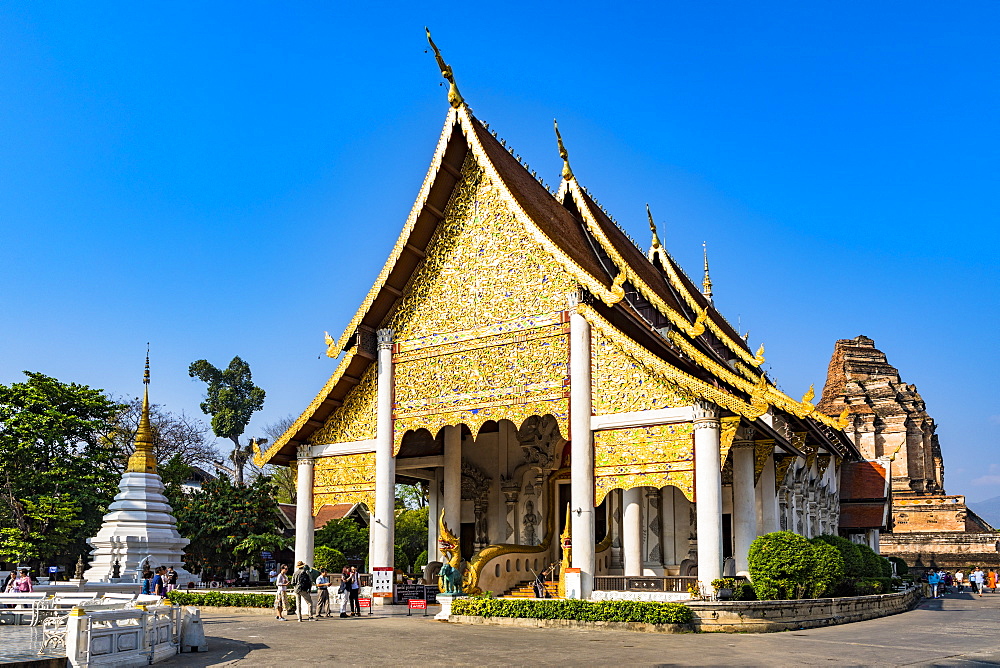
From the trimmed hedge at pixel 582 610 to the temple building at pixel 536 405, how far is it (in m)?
1.27

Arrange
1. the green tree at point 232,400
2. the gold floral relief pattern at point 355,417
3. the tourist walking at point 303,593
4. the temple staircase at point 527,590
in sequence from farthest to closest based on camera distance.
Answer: the green tree at point 232,400 < the gold floral relief pattern at point 355,417 < the temple staircase at point 527,590 < the tourist walking at point 303,593

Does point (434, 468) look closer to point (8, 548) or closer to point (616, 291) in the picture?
point (616, 291)

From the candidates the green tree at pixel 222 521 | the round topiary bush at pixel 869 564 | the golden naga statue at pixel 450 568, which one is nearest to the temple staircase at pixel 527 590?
the golden naga statue at pixel 450 568

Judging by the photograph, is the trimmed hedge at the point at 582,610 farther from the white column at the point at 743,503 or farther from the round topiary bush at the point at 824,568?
the white column at the point at 743,503

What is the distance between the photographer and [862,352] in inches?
1702

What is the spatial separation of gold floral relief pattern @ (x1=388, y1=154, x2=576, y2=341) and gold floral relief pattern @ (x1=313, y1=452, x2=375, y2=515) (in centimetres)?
267

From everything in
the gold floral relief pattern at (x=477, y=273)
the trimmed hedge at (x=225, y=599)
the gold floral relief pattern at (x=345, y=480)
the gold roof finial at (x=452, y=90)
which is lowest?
the trimmed hedge at (x=225, y=599)

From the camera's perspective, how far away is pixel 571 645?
12242 mm

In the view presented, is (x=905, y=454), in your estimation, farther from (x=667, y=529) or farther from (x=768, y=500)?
(x=768, y=500)

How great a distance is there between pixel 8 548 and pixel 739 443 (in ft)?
68.0

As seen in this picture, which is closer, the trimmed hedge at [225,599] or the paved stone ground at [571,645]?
the paved stone ground at [571,645]

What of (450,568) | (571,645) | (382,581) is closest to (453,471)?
(382,581)

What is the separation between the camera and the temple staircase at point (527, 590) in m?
18.2

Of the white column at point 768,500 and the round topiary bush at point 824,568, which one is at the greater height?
the white column at point 768,500
